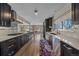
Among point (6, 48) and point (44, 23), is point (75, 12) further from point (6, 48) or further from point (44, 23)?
point (6, 48)

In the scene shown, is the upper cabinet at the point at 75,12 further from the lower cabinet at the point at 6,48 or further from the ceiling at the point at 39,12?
the lower cabinet at the point at 6,48

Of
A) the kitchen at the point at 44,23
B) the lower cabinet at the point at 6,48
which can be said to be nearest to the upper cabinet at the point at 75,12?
the kitchen at the point at 44,23

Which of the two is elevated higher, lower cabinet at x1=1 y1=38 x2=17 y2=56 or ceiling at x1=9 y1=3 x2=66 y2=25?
ceiling at x1=9 y1=3 x2=66 y2=25

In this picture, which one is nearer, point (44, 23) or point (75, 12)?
point (75, 12)

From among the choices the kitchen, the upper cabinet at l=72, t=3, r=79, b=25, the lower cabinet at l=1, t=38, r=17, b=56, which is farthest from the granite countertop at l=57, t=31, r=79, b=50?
the lower cabinet at l=1, t=38, r=17, b=56

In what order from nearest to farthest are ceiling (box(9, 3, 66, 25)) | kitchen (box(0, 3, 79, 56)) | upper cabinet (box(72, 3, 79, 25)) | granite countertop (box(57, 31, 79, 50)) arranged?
upper cabinet (box(72, 3, 79, 25)), granite countertop (box(57, 31, 79, 50)), kitchen (box(0, 3, 79, 56)), ceiling (box(9, 3, 66, 25))

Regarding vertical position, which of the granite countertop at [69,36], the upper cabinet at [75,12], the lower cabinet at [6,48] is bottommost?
the lower cabinet at [6,48]

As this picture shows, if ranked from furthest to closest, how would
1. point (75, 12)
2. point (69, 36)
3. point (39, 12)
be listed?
point (39, 12), point (69, 36), point (75, 12)

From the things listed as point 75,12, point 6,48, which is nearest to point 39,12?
point 75,12

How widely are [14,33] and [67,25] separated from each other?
6.70 ft

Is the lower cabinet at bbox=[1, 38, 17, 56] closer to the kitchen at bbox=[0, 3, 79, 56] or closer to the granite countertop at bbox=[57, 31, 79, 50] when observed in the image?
the kitchen at bbox=[0, 3, 79, 56]

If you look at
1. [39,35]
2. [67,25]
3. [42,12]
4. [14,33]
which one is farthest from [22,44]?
[67,25]

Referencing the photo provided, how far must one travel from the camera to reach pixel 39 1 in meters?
2.83

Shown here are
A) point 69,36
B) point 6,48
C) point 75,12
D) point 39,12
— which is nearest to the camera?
point 75,12
